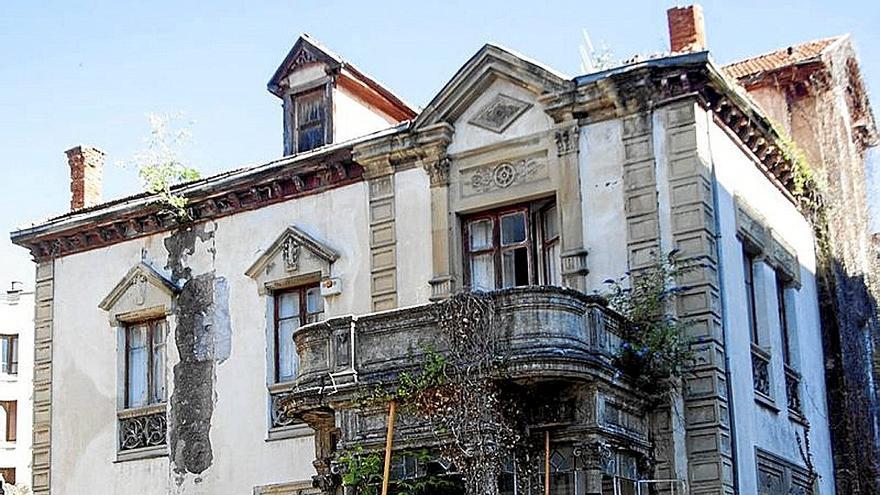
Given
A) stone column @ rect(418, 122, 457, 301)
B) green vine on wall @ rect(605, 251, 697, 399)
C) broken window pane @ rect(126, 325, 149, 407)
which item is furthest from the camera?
broken window pane @ rect(126, 325, 149, 407)

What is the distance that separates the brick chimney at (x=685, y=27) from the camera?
68.4 feet

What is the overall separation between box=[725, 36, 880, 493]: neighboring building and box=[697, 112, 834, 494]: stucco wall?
1.05ft

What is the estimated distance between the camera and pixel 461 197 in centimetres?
1972

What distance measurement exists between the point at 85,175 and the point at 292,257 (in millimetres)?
6600

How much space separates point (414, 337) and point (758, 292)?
5.94 metres

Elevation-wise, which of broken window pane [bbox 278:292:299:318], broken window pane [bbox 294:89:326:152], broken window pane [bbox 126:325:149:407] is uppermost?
broken window pane [bbox 294:89:326:152]

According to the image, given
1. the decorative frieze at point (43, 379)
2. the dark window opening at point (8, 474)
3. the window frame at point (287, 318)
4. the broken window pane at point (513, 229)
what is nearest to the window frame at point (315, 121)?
the window frame at point (287, 318)

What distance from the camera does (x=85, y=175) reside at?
2598 cm

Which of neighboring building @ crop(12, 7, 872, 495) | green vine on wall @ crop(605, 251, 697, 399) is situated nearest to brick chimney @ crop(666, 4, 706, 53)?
neighboring building @ crop(12, 7, 872, 495)

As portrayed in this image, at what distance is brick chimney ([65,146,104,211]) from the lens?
2586 cm

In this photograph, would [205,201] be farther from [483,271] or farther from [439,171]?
[483,271]

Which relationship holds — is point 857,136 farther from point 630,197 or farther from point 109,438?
point 109,438

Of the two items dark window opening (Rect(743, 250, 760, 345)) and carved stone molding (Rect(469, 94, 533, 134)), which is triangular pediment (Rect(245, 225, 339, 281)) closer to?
carved stone molding (Rect(469, 94, 533, 134))

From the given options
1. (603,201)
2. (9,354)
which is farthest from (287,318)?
(9,354)
